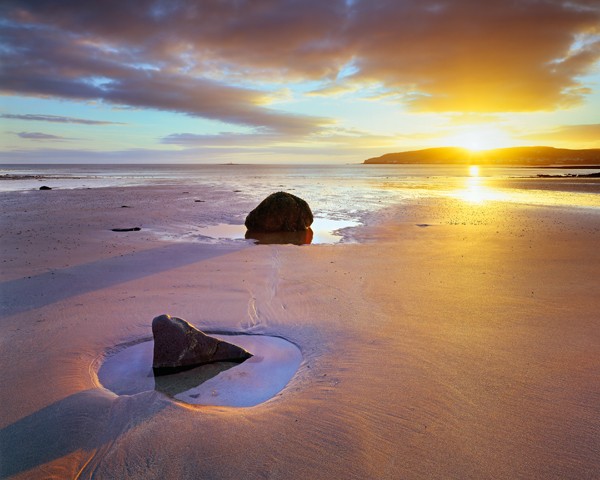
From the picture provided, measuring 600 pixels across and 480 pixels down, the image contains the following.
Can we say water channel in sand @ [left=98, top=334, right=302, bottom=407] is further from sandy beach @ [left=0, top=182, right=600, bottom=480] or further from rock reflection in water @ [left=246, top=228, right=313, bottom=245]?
rock reflection in water @ [left=246, top=228, right=313, bottom=245]

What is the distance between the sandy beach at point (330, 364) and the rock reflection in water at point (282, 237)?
2230 millimetres

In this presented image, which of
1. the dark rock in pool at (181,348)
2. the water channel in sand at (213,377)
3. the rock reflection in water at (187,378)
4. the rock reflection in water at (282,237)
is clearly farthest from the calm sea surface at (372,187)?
the rock reflection in water at (187,378)

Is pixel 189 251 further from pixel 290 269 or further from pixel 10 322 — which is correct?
pixel 10 322

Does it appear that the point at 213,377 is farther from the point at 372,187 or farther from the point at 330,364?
the point at 372,187

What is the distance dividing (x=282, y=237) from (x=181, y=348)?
29.3ft

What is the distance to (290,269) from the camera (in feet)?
27.9

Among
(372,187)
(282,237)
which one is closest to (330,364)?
(282,237)

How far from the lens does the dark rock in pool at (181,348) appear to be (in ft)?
14.4

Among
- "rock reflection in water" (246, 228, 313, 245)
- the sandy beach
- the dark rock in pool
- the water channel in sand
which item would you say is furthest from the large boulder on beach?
the dark rock in pool

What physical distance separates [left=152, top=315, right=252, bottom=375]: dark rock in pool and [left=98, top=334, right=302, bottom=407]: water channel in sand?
85mm

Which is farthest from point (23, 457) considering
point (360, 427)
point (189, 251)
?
point (189, 251)

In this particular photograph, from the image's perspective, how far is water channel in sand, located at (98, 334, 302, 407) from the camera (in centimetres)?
389

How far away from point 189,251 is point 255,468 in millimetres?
7877

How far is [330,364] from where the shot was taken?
4.42 meters
